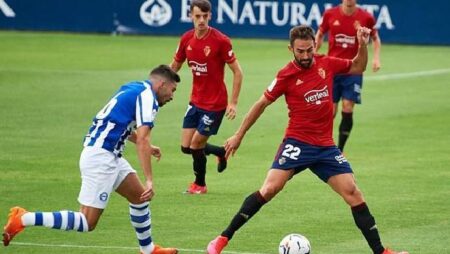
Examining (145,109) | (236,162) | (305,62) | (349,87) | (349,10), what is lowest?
(236,162)

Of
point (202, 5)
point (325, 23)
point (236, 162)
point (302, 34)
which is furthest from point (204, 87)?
point (325, 23)

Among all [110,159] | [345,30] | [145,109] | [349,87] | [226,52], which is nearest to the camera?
[145,109]

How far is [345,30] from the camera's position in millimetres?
22156

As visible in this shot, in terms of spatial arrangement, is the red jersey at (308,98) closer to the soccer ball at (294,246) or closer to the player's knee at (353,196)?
the player's knee at (353,196)

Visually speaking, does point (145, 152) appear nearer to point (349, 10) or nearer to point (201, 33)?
point (201, 33)

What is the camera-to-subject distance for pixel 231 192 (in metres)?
17.8

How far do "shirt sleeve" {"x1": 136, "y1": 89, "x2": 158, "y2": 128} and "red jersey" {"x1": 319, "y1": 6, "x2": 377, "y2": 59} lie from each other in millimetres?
10006

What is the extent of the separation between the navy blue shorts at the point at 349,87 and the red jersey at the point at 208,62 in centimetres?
463

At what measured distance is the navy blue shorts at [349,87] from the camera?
2203 centimetres

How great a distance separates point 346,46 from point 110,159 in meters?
10.4

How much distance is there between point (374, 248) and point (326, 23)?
1006 cm

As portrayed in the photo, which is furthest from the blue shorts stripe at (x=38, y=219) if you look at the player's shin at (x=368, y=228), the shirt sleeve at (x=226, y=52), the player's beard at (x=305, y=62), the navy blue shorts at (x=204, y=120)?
the shirt sleeve at (x=226, y=52)

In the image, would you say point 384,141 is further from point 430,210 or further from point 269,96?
point 269,96

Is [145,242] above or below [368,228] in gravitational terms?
below
